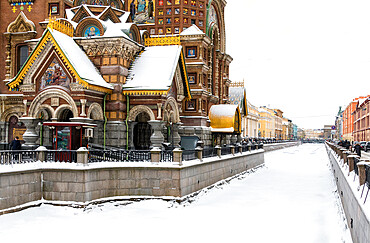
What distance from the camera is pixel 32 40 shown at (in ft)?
89.4

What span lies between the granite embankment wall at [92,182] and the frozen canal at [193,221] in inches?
20.9

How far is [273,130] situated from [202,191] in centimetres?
13406

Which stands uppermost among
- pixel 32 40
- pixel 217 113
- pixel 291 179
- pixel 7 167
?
pixel 32 40

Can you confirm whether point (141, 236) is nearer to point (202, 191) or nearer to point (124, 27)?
point (202, 191)

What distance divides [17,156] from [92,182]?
3.32 meters

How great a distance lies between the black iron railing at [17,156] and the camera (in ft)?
52.4

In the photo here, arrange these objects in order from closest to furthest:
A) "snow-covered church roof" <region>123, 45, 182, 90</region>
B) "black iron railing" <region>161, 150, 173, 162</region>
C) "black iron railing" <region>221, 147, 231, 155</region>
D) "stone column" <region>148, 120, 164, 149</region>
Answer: "black iron railing" <region>161, 150, 173, 162</region>, "stone column" <region>148, 120, 164, 149</region>, "snow-covered church roof" <region>123, 45, 182, 90</region>, "black iron railing" <region>221, 147, 231, 155</region>

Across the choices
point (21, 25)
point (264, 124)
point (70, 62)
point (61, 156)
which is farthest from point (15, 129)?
point (264, 124)

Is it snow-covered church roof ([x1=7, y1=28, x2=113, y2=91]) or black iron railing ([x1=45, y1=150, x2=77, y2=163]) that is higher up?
snow-covered church roof ([x1=7, y1=28, x2=113, y2=91])

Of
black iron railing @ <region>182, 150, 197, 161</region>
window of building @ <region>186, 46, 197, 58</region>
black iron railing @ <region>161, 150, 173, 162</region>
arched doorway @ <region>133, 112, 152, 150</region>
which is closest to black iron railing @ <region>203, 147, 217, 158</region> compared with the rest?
black iron railing @ <region>182, 150, 197, 161</region>

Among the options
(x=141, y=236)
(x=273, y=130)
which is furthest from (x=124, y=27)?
(x=273, y=130)

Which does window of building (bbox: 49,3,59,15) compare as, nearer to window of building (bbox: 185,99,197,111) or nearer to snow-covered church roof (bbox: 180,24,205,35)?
snow-covered church roof (bbox: 180,24,205,35)

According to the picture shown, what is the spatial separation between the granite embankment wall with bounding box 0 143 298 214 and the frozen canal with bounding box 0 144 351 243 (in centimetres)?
53

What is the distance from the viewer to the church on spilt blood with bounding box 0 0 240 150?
22.1m
